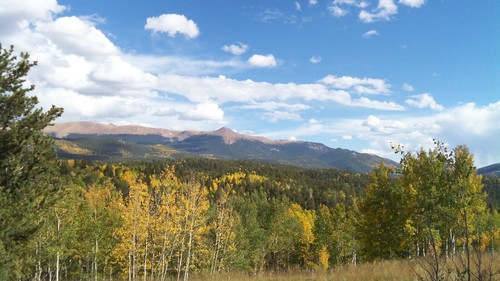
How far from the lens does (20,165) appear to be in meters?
14.5

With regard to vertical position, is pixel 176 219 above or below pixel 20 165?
below

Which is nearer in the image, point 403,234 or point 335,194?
point 403,234

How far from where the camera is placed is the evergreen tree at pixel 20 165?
14.0m

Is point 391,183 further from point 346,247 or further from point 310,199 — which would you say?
Result: point 310,199

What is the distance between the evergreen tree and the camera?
1395cm

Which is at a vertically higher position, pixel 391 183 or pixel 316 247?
pixel 391 183

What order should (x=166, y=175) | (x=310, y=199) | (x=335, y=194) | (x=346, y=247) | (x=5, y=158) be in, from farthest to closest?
(x=335, y=194) < (x=310, y=199) < (x=346, y=247) < (x=166, y=175) < (x=5, y=158)

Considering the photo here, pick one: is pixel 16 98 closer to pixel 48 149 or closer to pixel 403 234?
pixel 48 149

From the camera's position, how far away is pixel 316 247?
72.4 m

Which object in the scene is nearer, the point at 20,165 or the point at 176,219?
the point at 20,165

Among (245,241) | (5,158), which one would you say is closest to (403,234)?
(5,158)

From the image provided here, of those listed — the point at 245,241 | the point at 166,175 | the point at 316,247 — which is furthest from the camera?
the point at 316,247

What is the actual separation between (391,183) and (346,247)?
117ft

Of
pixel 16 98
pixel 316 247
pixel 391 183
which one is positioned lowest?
pixel 316 247
